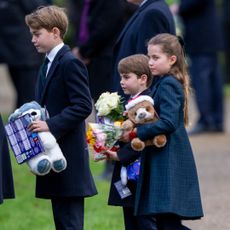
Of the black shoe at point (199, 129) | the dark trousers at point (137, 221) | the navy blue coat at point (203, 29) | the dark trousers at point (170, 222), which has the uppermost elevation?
the dark trousers at point (170, 222)

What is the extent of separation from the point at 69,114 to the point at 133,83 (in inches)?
16.0

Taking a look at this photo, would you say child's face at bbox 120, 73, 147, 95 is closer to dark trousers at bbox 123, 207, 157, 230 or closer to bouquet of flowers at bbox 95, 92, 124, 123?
bouquet of flowers at bbox 95, 92, 124, 123

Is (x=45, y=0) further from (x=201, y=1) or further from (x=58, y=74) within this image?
(x=58, y=74)

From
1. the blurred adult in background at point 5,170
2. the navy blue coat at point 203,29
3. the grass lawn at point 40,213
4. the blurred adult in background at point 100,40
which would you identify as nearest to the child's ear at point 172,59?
the blurred adult in background at point 5,170

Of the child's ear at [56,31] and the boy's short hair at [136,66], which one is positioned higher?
the child's ear at [56,31]

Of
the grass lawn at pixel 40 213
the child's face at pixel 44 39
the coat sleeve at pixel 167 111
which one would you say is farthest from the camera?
the grass lawn at pixel 40 213

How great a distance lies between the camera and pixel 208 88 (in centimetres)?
1227

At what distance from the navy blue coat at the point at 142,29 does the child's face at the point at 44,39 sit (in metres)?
0.77

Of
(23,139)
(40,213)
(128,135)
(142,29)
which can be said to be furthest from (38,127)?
(40,213)

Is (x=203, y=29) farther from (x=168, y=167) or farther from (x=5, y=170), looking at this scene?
(x=168, y=167)

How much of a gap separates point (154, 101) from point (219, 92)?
6.46 metres

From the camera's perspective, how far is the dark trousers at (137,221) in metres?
6.34

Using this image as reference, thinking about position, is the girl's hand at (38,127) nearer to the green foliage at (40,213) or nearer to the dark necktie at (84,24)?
the green foliage at (40,213)

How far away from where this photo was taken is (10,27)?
11.3 meters
